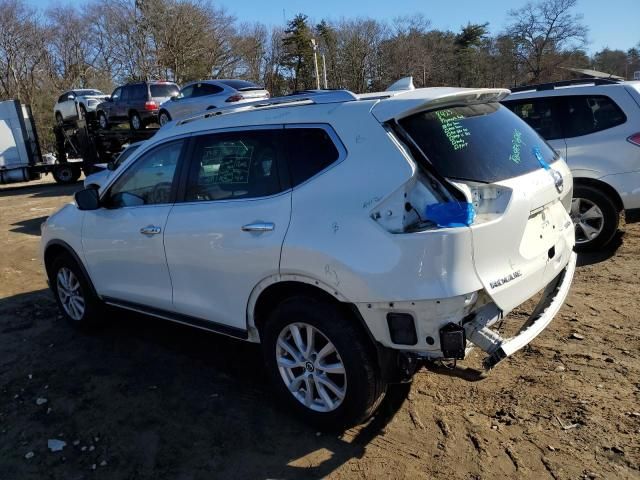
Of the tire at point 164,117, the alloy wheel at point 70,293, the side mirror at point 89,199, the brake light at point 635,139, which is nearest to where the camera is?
the side mirror at point 89,199

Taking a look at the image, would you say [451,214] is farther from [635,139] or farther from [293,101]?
[635,139]

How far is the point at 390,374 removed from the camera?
9.53 ft

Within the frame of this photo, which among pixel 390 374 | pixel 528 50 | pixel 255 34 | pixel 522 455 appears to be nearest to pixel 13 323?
pixel 390 374

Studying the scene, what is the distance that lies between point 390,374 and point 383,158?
118cm

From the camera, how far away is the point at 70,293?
16.1 ft

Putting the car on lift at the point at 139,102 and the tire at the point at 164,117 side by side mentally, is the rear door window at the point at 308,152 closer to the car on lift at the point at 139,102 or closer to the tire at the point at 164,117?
the tire at the point at 164,117

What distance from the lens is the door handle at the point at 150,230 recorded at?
3762 millimetres

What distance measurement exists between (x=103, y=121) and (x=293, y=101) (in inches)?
702

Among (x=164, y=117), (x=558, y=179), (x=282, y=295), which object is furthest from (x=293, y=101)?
(x=164, y=117)

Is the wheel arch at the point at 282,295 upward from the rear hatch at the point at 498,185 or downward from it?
downward

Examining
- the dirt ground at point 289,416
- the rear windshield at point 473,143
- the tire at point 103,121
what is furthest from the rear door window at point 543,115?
the tire at point 103,121

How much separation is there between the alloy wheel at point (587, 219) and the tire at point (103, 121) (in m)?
16.9

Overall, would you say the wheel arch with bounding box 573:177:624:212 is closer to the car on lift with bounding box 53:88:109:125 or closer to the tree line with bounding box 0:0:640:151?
the car on lift with bounding box 53:88:109:125

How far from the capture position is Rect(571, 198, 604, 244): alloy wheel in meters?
5.88
